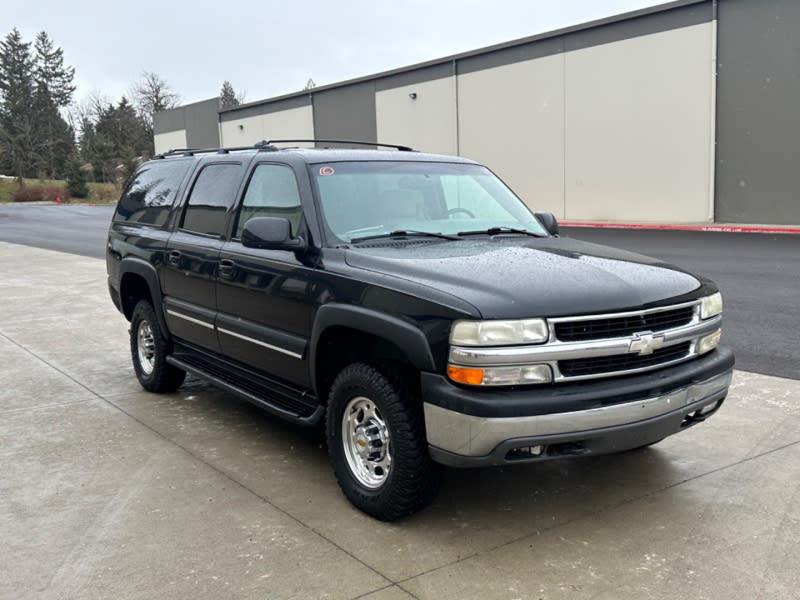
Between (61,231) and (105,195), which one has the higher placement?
(105,195)

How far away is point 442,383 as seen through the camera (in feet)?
11.3

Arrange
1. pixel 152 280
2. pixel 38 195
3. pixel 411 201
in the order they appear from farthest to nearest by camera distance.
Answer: pixel 38 195, pixel 152 280, pixel 411 201

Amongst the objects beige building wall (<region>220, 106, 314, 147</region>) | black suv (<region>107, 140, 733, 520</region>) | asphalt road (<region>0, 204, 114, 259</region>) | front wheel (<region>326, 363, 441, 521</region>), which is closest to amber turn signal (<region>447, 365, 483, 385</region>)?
black suv (<region>107, 140, 733, 520</region>)

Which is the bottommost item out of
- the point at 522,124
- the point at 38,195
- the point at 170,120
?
the point at 38,195

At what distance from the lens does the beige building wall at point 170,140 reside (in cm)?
5041

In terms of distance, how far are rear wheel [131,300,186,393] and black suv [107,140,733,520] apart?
0.43 m

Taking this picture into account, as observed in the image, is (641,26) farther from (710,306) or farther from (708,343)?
(708,343)

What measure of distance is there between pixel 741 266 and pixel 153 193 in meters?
10.2

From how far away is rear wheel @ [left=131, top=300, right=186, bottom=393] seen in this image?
6.14m

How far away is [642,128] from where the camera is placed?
24734 millimetres

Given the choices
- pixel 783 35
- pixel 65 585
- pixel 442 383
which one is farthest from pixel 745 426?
pixel 783 35

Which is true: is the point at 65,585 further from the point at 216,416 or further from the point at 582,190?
the point at 582,190

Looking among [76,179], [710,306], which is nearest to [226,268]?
[710,306]

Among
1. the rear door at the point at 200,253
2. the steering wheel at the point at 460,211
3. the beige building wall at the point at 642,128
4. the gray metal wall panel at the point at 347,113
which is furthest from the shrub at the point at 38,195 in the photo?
the steering wheel at the point at 460,211
